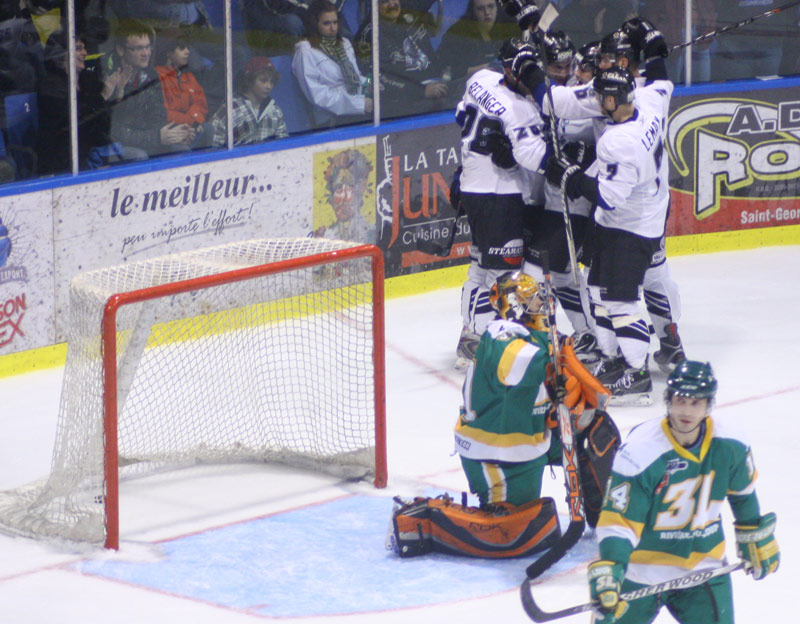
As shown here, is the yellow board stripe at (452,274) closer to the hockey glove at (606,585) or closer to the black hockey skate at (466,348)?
the black hockey skate at (466,348)

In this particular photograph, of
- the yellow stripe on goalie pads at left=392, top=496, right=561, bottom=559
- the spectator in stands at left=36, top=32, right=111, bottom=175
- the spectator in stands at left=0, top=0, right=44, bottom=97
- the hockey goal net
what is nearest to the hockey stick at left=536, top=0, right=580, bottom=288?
the hockey goal net

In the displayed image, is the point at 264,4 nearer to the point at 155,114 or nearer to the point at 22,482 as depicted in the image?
the point at 155,114

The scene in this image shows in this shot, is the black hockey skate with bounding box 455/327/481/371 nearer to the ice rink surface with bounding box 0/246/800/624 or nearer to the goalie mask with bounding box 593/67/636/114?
the ice rink surface with bounding box 0/246/800/624

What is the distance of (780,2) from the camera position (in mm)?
9422

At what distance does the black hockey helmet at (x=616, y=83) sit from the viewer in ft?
19.0

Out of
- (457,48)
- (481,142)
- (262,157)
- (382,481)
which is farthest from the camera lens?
(457,48)

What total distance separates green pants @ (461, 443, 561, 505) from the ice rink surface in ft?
0.32

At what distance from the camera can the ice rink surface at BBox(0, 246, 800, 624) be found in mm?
4500

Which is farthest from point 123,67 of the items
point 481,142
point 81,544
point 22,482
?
point 81,544

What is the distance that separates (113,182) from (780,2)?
4.60 metres

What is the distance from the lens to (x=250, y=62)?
25.3 feet

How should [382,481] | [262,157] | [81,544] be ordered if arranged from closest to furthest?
[81,544], [382,481], [262,157]

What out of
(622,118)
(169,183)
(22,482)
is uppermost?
(622,118)

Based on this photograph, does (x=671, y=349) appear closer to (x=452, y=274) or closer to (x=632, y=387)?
(x=632, y=387)
